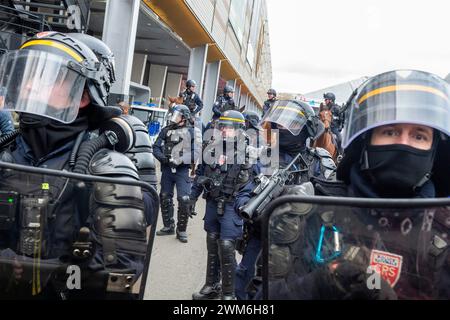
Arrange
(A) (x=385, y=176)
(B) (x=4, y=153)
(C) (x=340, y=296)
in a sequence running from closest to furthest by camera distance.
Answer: (C) (x=340, y=296) < (A) (x=385, y=176) < (B) (x=4, y=153)

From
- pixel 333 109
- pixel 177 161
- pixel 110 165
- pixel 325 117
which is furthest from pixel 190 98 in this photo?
pixel 110 165

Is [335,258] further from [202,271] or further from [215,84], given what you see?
[215,84]

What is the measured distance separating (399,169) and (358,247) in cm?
54

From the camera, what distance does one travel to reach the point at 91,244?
1190 mm

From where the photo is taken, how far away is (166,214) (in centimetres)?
573

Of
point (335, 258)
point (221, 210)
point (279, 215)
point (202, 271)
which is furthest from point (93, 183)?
point (202, 271)

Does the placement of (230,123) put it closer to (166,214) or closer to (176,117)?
(176,117)

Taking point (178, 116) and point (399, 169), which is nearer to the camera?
point (399, 169)

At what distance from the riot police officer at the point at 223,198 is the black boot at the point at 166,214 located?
2.40 feet

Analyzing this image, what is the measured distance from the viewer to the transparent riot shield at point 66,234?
1161 mm

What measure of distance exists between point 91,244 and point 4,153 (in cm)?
105

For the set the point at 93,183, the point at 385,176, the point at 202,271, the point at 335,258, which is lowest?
the point at 202,271

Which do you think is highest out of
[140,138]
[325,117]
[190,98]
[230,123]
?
[190,98]

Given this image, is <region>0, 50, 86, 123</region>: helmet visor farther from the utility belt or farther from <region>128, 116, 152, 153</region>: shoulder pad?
<region>128, 116, 152, 153</region>: shoulder pad
